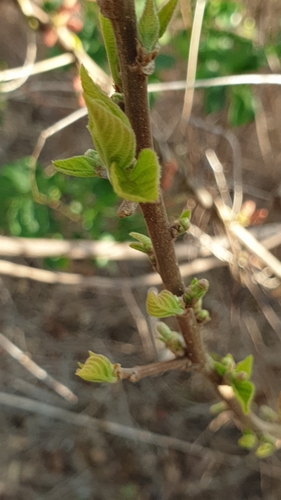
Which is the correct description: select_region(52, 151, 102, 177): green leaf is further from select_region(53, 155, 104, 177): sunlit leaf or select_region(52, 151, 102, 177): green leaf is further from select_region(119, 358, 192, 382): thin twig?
select_region(119, 358, 192, 382): thin twig

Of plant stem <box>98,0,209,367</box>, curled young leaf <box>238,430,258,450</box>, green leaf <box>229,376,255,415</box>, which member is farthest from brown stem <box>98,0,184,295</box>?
curled young leaf <box>238,430,258,450</box>

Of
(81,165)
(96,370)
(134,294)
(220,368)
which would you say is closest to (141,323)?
(134,294)

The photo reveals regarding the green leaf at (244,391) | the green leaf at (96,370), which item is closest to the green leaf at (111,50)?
the green leaf at (96,370)

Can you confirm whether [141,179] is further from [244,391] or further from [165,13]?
[244,391]

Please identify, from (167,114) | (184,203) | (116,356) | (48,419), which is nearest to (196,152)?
(184,203)

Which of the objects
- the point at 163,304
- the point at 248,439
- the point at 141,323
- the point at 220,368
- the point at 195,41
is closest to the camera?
the point at 163,304

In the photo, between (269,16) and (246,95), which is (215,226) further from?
(269,16)
